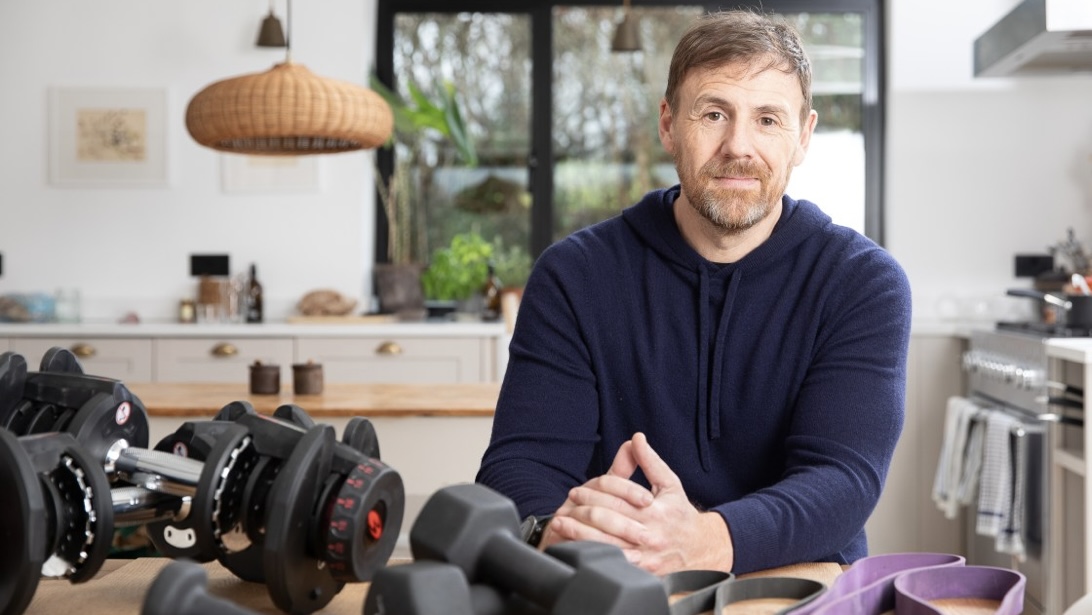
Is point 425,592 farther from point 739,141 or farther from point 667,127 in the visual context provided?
point 667,127

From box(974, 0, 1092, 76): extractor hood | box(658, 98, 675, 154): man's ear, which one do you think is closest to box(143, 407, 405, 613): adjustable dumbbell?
box(658, 98, 675, 154): man's ear

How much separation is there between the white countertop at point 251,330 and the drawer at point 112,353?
0.02m

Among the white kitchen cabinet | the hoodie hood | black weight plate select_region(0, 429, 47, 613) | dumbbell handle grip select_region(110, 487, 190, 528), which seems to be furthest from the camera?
the white kitchen cabinet

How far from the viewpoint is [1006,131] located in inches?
198

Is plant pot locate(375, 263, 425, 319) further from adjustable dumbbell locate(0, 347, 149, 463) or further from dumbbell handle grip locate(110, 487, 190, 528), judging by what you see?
dumbbell handle grip locate(110, 487, 190, 528)

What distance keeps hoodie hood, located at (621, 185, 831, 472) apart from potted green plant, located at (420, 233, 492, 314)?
11.1ft

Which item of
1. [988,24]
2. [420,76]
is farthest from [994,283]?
[420,76]

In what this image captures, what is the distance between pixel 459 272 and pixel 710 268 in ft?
11.5

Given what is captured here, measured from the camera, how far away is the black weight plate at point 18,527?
80 centimetres

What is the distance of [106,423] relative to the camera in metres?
0.96

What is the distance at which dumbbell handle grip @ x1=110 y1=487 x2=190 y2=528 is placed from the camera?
91cm

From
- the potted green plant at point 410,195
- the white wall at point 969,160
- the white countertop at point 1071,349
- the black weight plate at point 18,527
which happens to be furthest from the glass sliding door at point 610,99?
the black weight plate at point 18,527

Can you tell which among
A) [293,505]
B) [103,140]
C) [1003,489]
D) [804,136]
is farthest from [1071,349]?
[103,140]

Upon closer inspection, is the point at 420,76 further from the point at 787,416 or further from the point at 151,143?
the point at 787,416
